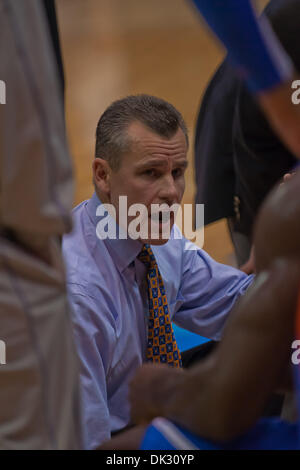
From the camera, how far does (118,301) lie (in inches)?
62.4

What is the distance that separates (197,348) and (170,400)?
1.00m

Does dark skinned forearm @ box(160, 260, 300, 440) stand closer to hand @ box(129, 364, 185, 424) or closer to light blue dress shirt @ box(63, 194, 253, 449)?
hand @ box(129, 364, 185, 424)

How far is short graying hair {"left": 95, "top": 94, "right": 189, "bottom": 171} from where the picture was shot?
1.64 meters

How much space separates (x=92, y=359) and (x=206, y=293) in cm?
42

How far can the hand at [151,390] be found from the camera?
3.11ft

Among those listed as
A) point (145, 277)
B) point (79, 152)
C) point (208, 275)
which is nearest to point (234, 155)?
point (208, 275)

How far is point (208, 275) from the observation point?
181 centimetres

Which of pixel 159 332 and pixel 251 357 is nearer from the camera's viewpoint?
pixel 251 357

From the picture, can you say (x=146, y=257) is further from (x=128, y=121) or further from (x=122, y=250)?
(x=128, y=121)

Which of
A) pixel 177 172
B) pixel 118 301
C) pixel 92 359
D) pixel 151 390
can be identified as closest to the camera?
pixel 151 390

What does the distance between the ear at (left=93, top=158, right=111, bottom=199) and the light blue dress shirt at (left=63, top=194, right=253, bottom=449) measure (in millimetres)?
25

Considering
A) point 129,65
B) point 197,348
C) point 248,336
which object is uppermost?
point 129,65

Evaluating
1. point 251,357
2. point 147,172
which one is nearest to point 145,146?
point 147,172

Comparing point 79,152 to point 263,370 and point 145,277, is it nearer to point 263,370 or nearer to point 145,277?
point 145,277
